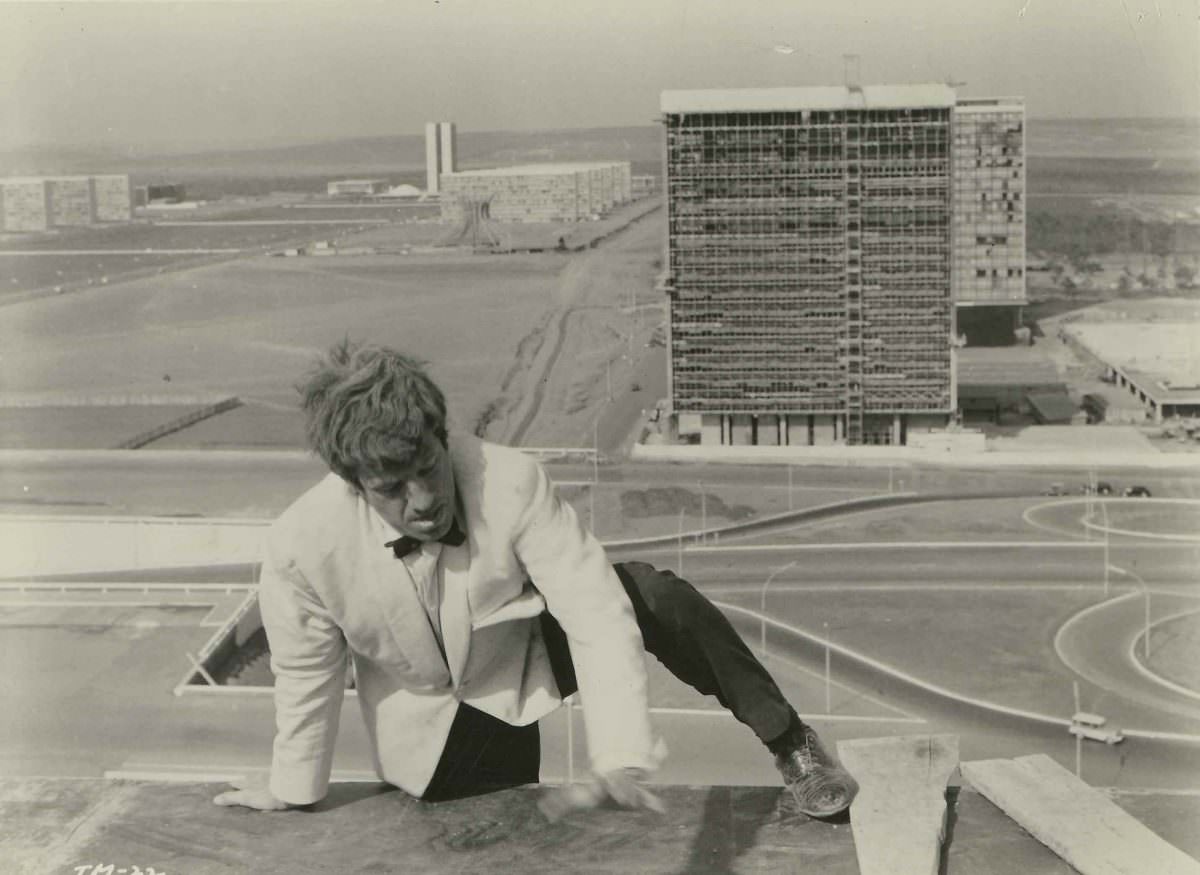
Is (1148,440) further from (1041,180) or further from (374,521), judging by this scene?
(374,521)

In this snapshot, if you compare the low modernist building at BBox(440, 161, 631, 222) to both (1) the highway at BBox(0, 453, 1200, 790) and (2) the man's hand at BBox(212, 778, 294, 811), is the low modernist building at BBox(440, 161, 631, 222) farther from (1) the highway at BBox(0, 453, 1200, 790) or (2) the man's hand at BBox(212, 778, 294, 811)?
(2) the man's hand at BBox(212, 778, 294, 811)

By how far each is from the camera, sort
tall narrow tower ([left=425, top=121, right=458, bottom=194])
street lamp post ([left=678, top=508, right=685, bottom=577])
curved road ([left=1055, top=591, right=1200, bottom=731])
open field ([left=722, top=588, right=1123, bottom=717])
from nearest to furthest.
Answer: curved road ([left=1055, top=591, right=1200, bottom=731]) → open field ([left=722, top=588, right=1123, bottom=717]) → street lamp post ([left=678, top=508, right=685, bottom=577]) → tall narrow tower ([left=425, top=121, right=458, bottom=194])

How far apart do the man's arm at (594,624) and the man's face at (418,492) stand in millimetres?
103

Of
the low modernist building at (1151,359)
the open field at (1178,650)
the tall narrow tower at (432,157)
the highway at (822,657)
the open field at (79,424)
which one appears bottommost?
the open field at (1178,650)

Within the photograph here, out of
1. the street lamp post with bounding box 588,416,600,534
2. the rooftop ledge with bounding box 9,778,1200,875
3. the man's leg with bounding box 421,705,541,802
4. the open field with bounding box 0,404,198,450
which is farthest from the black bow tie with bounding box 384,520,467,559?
the open field with bounding box 0,404,198,450

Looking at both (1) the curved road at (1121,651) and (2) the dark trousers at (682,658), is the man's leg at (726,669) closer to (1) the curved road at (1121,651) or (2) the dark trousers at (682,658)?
(2) the dark trousers at (682,658)

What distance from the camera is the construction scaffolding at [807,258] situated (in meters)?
32.0

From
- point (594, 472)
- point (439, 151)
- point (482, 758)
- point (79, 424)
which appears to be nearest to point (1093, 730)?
point (594, 472)

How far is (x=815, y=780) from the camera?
2.07 meters

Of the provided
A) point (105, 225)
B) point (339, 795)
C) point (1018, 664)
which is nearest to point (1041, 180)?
point (105, 225)

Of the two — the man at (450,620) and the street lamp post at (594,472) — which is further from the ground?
the man at (450,620)

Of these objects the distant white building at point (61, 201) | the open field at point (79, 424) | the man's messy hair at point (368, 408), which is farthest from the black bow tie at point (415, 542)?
the distant white building at point (61, 201)

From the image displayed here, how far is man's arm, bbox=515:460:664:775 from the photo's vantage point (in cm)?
186

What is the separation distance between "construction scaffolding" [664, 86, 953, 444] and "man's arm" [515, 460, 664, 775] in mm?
30400
